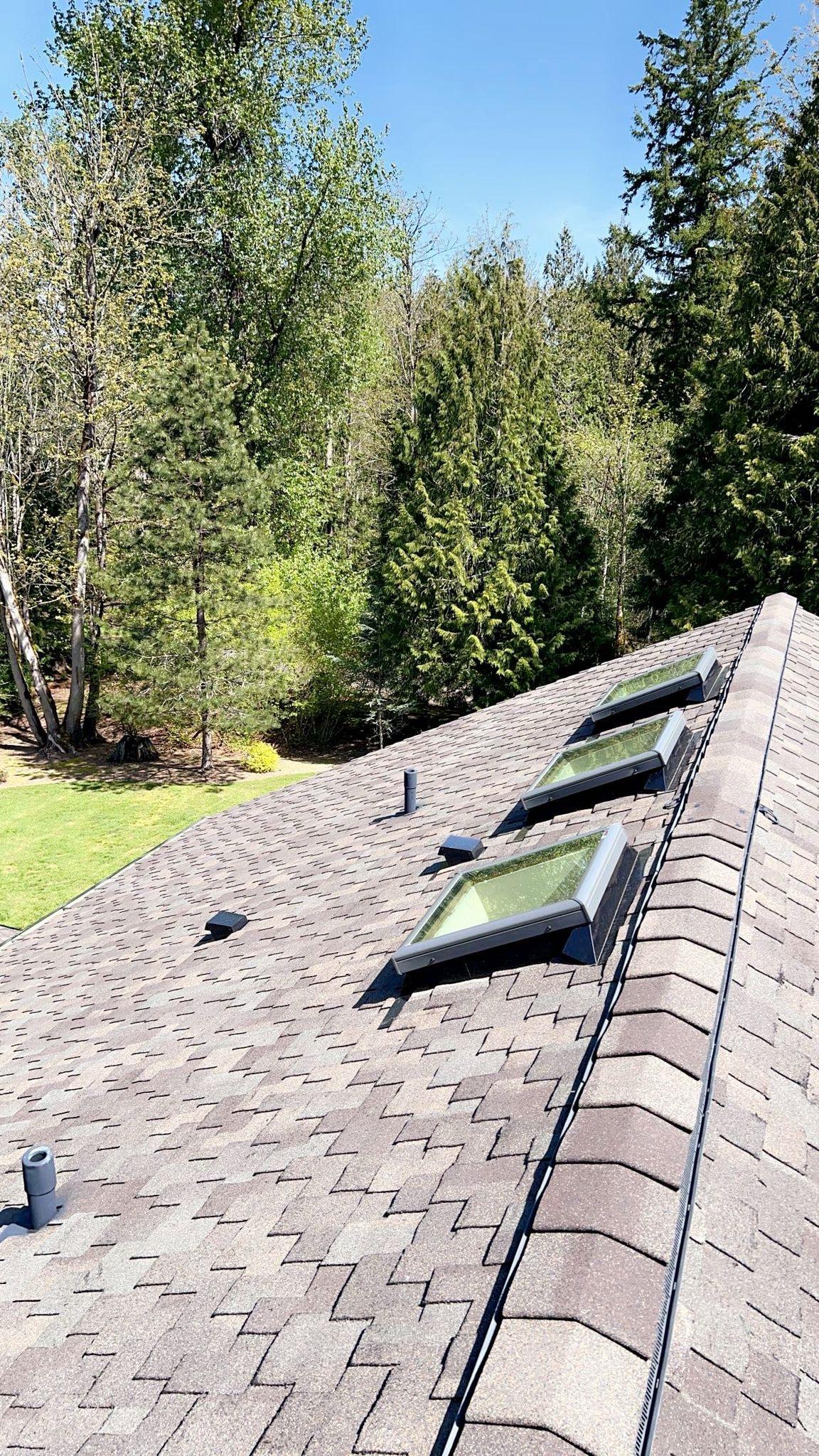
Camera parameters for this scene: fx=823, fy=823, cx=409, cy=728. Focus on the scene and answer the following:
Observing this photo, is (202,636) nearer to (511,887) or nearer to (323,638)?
(323,638)

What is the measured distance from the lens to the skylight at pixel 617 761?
5.26 metres

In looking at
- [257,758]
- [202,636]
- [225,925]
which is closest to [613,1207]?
[225,925]

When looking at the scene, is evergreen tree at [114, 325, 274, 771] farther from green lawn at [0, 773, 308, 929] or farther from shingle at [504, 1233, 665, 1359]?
shingle at [504, 1233, 665, 1359]

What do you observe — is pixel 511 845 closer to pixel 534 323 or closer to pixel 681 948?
pixel 681 948

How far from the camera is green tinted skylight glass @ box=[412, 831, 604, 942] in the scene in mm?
4098

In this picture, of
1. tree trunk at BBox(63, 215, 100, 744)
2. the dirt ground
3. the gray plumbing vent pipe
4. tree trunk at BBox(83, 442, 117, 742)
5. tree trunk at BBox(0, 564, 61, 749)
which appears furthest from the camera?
tree trunk at BBox(83, 442, 117, 742)

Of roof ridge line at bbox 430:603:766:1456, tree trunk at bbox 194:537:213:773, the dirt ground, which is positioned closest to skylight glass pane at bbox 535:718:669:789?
roof ridge line at bbox 430:603:766:1456

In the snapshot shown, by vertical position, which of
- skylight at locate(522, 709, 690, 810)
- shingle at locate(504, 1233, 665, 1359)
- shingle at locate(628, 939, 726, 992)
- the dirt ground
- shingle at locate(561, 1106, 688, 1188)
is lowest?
the dirt ground

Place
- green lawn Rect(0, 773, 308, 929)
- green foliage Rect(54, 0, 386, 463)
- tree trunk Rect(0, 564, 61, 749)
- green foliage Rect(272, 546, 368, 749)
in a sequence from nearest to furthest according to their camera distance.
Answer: green lawn Rect(0, 773, 308, 929) → tree trunk Rect(0, 564, 61, 749) → green foliage Rect(54, 0, 386, 463) → green foliage Rect(272, 546, 368, 749)

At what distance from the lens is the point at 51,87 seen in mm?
25000

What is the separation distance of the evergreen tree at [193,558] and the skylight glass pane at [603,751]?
1756 centimetres

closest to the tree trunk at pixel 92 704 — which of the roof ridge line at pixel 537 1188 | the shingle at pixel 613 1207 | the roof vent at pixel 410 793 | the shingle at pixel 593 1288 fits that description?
the roof vent at pixel 410 793

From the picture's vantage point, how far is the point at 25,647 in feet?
83.4

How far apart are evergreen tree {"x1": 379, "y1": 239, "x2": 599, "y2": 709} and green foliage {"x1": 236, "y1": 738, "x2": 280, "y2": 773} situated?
4.86 metres
